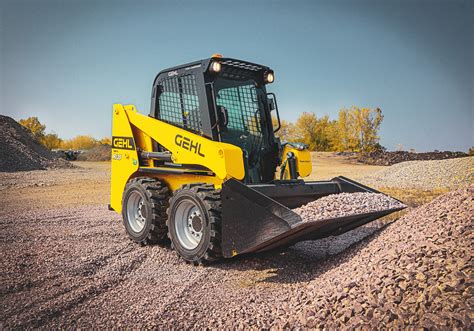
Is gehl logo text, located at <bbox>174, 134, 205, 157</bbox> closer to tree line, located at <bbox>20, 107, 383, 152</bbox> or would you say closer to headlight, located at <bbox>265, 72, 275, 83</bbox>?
headlight, located at <bbox>265, 72, 275, 83</bbox>

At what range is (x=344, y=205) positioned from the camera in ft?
16.8

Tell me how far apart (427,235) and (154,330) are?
8.80 ft

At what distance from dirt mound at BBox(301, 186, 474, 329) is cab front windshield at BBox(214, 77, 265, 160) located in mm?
2410

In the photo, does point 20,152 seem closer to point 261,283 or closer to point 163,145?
point 163,145

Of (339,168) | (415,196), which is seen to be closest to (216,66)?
(415,196)

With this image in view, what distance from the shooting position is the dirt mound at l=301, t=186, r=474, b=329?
301 centimetres

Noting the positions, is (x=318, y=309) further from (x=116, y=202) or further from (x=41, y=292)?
(x=116, y=202)

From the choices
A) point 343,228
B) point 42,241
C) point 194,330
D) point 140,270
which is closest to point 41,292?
point 140,270

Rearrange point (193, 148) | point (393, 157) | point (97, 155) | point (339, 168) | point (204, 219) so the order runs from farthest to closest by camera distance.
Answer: point (97, 155) < point (393, 157) < point (339, 168) < point (193, 148) < point (204, 219)

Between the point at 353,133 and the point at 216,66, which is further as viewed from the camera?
the point at 353,133

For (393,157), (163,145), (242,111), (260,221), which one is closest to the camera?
(260,221)

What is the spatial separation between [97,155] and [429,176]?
30607 mm

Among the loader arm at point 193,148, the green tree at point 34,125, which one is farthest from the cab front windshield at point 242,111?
the green tree at point 34,125

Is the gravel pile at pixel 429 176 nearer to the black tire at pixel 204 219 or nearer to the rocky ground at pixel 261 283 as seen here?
the rocky ground at pixel 261 283
